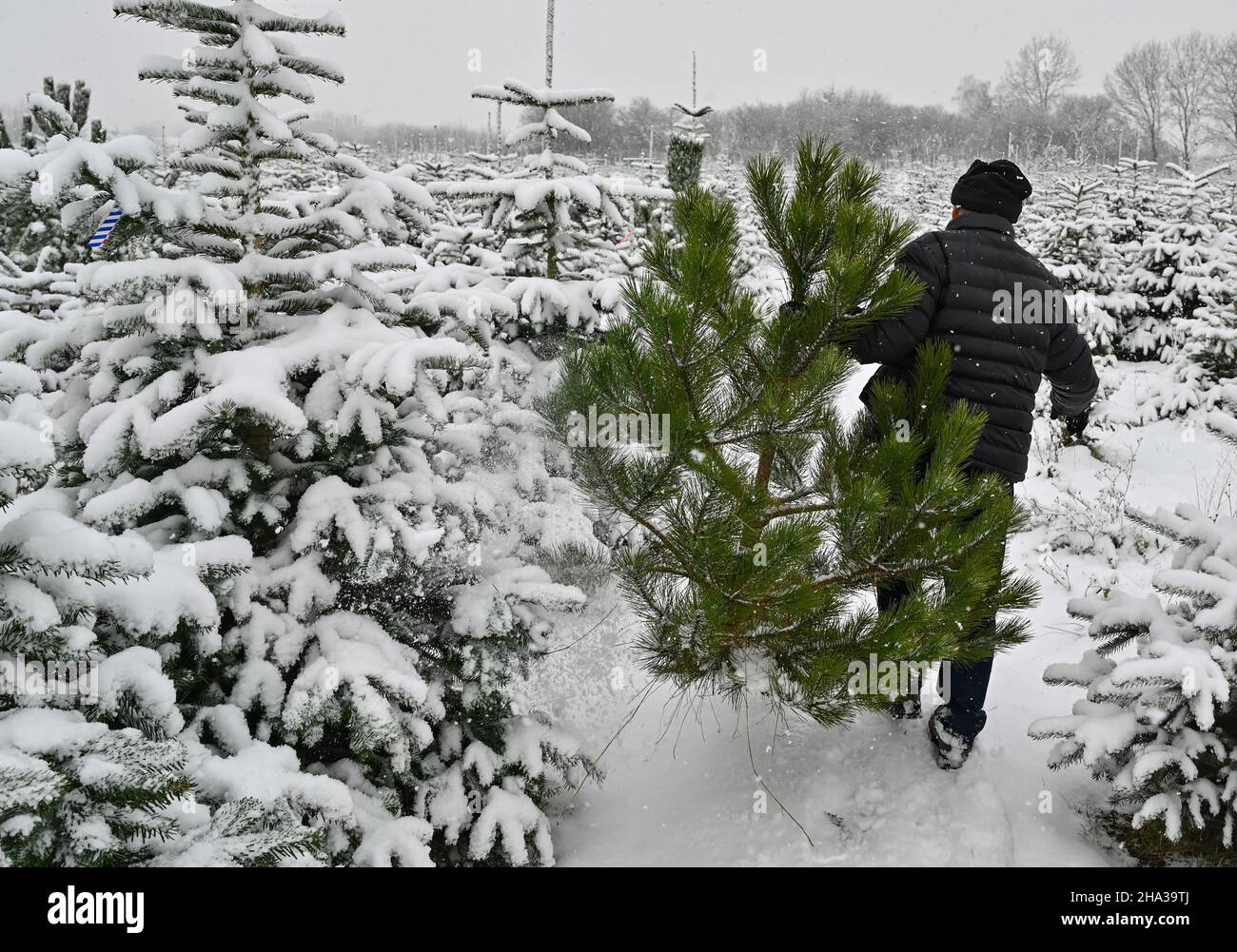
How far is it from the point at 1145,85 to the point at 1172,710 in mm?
48463

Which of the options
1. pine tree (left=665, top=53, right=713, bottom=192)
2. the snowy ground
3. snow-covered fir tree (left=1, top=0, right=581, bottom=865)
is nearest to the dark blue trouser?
the snowy ground

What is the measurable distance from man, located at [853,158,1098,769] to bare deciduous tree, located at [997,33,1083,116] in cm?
3392

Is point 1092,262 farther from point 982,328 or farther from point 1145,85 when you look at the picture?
point 1145,85

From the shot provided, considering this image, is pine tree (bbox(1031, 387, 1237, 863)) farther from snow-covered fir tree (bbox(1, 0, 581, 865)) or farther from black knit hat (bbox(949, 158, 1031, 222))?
snow-covered fir tree (bbox(1, 0, 581, 865))

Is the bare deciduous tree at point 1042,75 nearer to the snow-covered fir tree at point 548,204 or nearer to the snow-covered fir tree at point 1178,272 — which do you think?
the snow-covered fir tree at point 1178,272

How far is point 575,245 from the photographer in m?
4.89

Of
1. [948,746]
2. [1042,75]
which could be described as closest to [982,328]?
[948,746]

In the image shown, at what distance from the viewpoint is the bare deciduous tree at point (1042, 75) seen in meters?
33.0

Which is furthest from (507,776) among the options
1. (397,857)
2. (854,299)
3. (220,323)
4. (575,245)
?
(575,245)

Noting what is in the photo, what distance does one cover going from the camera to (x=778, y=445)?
102 inches

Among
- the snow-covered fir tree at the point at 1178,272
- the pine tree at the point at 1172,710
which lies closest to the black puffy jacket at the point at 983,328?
the pine tree at the point at 1172,710

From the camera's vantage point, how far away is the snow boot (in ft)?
9.53

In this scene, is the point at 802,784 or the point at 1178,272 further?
the point at 1178,272
